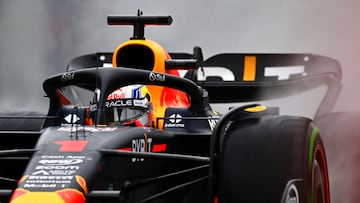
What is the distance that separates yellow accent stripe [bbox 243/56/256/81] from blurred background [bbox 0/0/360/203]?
1314 millimetres

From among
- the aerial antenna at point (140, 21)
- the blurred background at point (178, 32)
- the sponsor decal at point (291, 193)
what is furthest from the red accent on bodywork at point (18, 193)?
the blurred background at point (178, 32)

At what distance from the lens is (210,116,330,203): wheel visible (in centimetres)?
359

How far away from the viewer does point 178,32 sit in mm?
11922

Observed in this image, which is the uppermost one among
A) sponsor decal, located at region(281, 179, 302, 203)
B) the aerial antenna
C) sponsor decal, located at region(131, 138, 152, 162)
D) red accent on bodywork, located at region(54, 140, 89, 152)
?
the aerial antenna

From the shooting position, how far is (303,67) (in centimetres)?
782

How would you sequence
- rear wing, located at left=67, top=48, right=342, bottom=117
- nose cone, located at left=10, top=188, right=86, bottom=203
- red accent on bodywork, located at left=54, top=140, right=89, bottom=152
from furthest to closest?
rear wing, located at left=67, top=48, right=342, bottom=117
red accent on bodywork, located at left=54, top=140, right=89, bottom=152
nose cone, located at left=10, top=188, right=86, bottom=203

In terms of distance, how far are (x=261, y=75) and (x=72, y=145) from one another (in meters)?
4.12

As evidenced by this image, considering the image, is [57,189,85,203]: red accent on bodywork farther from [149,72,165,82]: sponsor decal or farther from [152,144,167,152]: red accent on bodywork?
[149,72,165,82]: sponsor decal

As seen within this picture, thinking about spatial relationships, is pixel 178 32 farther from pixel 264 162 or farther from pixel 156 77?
pixel 264 162

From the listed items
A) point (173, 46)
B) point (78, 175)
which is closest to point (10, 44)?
point (173, 46)

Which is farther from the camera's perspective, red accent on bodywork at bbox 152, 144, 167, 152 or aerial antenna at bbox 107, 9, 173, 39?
aerial antenna at bbox 107, 9, 173, 39


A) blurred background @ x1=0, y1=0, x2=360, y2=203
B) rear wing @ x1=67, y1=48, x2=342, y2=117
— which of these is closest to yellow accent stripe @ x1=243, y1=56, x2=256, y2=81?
rear wing @ x1=67, y1=48, x2=342, y2=117

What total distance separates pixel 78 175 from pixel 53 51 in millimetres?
10373

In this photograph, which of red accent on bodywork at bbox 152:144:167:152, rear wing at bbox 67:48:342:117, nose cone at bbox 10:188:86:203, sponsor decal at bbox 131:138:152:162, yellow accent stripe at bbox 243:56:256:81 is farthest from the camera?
yellow accent stripe at bbox 243:56:256:81
